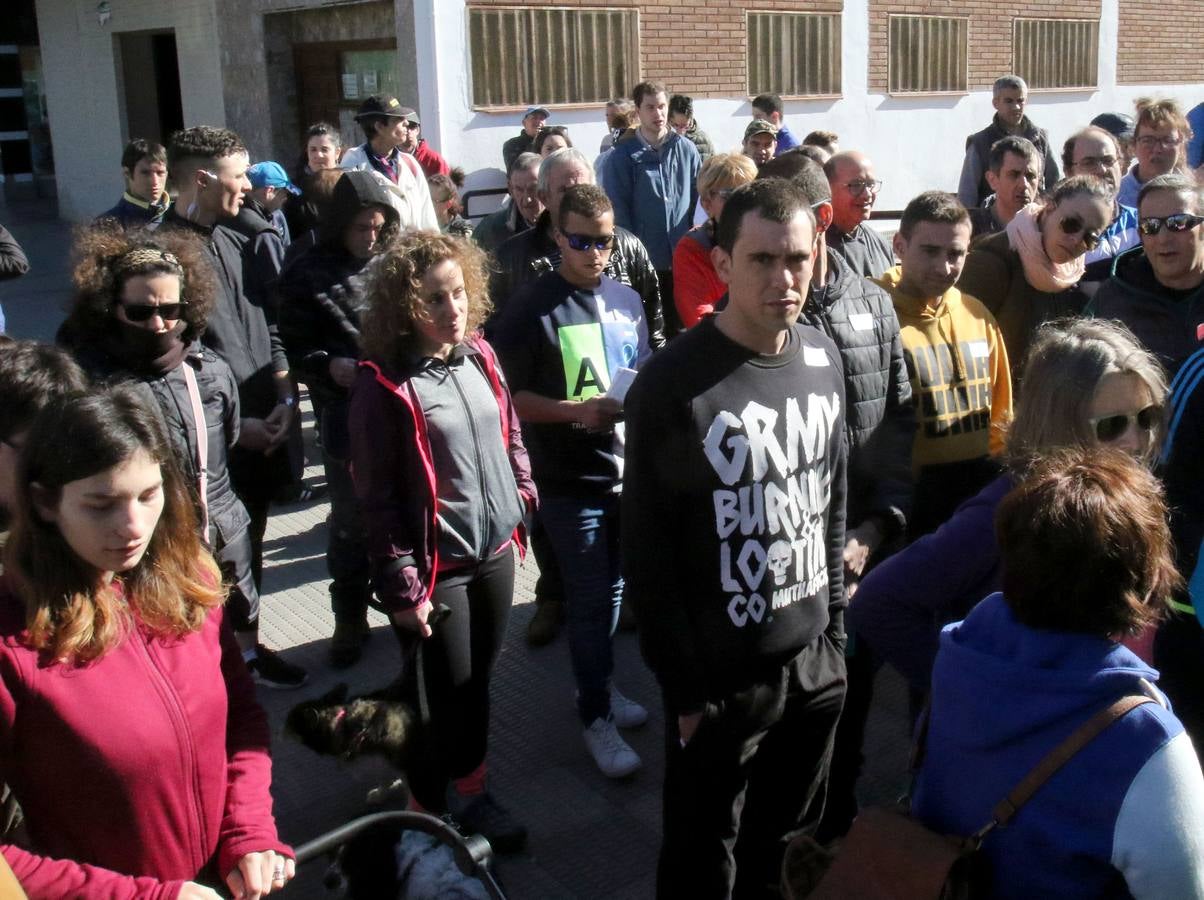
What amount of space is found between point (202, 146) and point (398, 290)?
2.06 m

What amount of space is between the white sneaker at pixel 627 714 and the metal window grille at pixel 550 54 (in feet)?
28.4

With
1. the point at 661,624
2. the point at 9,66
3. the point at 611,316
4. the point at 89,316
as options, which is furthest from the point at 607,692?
the point at 9,66

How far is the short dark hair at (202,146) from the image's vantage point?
4996 millimetres

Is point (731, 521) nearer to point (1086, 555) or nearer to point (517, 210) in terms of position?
point (1086, 555)

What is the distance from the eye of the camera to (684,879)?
2.91 meters

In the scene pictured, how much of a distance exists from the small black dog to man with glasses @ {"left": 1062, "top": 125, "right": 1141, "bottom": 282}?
12.0 ft

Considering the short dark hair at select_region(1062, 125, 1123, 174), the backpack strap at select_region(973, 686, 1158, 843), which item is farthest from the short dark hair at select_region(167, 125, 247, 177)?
the short dark hair at select_region(1062, 125, 1123, 174)

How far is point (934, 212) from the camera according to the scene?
3.91m

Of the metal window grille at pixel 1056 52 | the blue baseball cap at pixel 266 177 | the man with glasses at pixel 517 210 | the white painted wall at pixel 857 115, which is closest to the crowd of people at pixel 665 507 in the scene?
the man with glasses at pixel 517 210

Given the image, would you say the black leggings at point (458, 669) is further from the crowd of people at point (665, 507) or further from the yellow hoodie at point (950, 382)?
the yellow hoodie at point (950, 382)

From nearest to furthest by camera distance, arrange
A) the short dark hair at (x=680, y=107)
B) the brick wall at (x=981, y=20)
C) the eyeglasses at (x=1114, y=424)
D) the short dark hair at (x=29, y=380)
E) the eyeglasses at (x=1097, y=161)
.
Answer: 1. the eyeglasses at (x=1114, y=424)
2. the short dark hair at (x=29, y=380)
3. the eyeglasses at (x=1097, y=161)
4. the short dark hair at (x=680, y=107)
5. the brick wall at (x=981, y=20)

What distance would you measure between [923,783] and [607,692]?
2187 mm

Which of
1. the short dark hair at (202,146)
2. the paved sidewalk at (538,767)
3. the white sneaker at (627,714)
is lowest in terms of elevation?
the paved sidewalk at (538,767)

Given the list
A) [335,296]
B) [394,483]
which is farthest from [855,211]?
[394,483]
